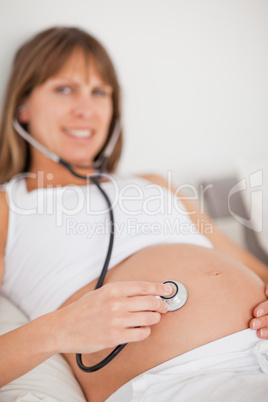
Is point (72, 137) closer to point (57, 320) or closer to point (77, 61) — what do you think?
point (77, 61)

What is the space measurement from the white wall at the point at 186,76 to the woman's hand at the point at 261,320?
85cm

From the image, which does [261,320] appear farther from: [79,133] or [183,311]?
[79,133]

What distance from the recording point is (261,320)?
2.47ft

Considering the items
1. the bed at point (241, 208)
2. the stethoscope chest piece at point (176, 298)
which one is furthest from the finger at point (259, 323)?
the bed at point (241, 208)

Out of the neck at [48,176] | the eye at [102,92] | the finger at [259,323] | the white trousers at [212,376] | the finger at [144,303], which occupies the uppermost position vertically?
the eye at [102,92]

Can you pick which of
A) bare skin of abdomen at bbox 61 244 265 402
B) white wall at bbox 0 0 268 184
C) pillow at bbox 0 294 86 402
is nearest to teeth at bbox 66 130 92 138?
white wall at bbox 0 0 268 184

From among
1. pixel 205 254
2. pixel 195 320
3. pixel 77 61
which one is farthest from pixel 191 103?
pixel 195 320

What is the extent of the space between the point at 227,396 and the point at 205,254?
14.7 inches

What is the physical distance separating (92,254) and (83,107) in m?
0.51

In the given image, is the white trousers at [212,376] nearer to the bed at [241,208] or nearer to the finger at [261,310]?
the finger at [261,310]

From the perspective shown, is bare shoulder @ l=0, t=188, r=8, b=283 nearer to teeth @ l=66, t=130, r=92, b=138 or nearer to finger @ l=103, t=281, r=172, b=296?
teeth @ l=66, t=130, r=92, b=138

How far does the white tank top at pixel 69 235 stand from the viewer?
37.0 inches

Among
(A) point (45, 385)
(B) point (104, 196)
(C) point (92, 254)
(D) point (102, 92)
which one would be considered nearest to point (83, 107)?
(D) point (102, 92)

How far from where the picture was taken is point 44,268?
96 cm
